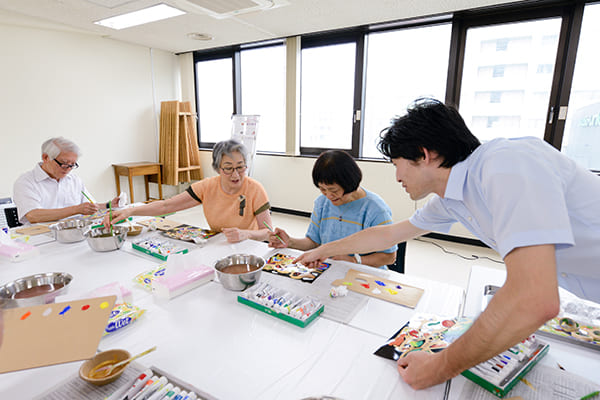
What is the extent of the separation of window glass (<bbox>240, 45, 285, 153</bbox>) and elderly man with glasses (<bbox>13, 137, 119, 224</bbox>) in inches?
109

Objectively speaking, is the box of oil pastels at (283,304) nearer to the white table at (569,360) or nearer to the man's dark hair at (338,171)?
the white table at (569,360)

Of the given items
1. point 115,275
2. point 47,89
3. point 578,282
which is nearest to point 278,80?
point 47,89

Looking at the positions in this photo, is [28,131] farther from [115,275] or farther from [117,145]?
[115,275]

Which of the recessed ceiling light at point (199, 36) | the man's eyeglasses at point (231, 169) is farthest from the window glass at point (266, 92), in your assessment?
the man's eyeglasses at point (231, 169)

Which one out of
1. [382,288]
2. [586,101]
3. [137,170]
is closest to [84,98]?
[137,170]

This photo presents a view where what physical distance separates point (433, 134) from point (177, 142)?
474 cm

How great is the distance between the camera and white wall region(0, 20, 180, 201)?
3.67 m

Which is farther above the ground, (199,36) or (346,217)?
(199,36)

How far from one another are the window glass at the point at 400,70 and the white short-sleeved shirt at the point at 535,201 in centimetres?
299

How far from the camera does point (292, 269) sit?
137 centimetres

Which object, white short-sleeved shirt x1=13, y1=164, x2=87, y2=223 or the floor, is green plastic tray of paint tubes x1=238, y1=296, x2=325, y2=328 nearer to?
white short-sleeved shirt x1=13, y1=164, x2=87, y2=223

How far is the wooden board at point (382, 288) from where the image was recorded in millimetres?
1122

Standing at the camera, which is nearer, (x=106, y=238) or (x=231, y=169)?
(x=106, y=238)

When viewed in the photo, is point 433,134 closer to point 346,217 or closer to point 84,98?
point 346,217
